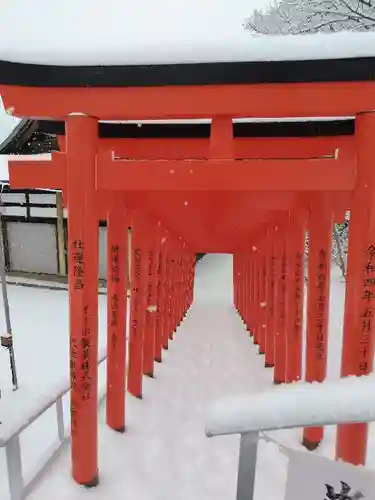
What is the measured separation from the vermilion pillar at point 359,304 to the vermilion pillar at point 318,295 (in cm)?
79

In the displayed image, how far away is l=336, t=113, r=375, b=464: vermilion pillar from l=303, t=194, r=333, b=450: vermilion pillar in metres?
0.79

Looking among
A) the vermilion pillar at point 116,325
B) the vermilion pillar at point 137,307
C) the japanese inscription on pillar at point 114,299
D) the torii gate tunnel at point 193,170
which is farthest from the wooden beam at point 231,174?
the vermilion pillar at point 137,307

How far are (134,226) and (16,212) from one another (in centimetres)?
932

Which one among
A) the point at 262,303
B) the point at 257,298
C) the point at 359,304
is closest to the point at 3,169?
the point at 257,298

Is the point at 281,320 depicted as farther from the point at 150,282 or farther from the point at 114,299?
the point at 114,299

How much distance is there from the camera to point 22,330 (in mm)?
8977

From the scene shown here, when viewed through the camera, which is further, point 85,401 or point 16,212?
point 16,212

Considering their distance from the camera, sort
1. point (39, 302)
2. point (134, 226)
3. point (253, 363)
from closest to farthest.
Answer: point (134, 226), point (253, 363), point (39, 302)

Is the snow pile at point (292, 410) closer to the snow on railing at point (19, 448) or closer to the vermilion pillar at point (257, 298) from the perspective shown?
the snow on railing at point (19, 448)

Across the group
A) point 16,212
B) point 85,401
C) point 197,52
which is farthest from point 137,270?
point 16,212

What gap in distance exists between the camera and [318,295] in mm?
3418

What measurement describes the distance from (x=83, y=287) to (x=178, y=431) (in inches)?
75.0

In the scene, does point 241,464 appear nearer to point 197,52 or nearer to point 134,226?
point 197,52

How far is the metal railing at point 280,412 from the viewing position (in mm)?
1147
